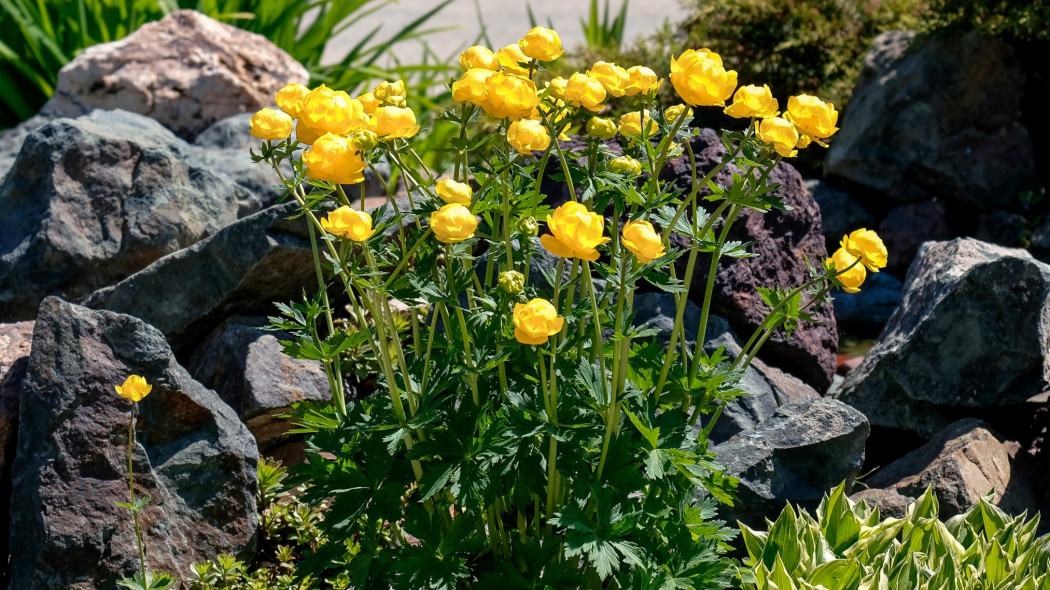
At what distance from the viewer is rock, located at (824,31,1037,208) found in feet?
18.9

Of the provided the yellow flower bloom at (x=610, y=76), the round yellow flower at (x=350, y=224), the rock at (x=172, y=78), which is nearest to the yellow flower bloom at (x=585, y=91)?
the yellow flower bloom at (x=610, y=76)

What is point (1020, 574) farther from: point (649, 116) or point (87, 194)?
point (87, 194)

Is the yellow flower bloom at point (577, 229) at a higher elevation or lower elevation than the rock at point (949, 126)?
higher

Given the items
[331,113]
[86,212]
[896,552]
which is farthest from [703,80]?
[86,212]

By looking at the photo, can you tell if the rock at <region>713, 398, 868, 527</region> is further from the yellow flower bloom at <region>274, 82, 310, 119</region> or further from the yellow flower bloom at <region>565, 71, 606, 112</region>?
the yellow flower bloom at <region>274, 82, 310, 119</region>

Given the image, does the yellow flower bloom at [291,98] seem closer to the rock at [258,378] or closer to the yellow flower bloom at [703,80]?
the yellow flower bloom at [703,80]

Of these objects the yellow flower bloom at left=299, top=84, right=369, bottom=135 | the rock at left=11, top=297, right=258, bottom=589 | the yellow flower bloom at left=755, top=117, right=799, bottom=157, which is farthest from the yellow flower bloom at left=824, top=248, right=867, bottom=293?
→ the rock at left=11, top=297, right=258, bottom=589

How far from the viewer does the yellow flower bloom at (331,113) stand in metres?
2.03

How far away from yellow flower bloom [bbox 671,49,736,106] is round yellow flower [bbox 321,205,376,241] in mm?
640

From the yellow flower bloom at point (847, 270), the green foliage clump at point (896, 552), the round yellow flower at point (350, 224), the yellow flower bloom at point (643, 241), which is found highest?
the yellow flower bloom at point (643, 241)

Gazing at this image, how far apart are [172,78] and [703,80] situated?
427cm

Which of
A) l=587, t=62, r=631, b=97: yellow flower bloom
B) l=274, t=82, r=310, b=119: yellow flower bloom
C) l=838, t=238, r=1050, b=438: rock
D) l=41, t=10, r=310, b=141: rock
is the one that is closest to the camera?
l=587, t=62, r=631, b=97: yellow flower bloom

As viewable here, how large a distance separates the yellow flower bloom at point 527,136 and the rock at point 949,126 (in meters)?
4.31

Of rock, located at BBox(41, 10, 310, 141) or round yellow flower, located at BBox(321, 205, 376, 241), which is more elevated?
round yellow flower, located at BBox(321, 205, 376, 241)
